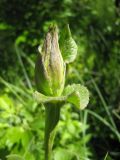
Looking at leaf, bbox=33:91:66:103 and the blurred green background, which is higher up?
the blurred green background

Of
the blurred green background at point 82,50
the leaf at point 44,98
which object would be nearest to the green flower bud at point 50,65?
the leaf at point 44,98

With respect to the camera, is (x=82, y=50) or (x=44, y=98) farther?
(x=82, y=50)

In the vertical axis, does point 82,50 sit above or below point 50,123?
above

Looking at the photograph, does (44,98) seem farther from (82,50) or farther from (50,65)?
(82,50)

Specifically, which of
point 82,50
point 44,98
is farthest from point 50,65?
point 82,50

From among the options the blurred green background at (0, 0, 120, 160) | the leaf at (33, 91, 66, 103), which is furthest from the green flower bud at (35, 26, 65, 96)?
the blurred green background at (0, 0, 120, 160)

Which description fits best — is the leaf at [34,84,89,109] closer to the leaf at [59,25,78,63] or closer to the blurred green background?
the leaf at [59,25,78,63]

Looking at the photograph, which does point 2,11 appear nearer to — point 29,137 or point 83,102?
point 29,137

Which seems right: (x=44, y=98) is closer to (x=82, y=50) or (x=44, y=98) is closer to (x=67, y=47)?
(x=67, y=47)

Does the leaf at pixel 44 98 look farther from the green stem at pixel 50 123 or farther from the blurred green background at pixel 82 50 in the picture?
the blurred green background at pixel 82 50
